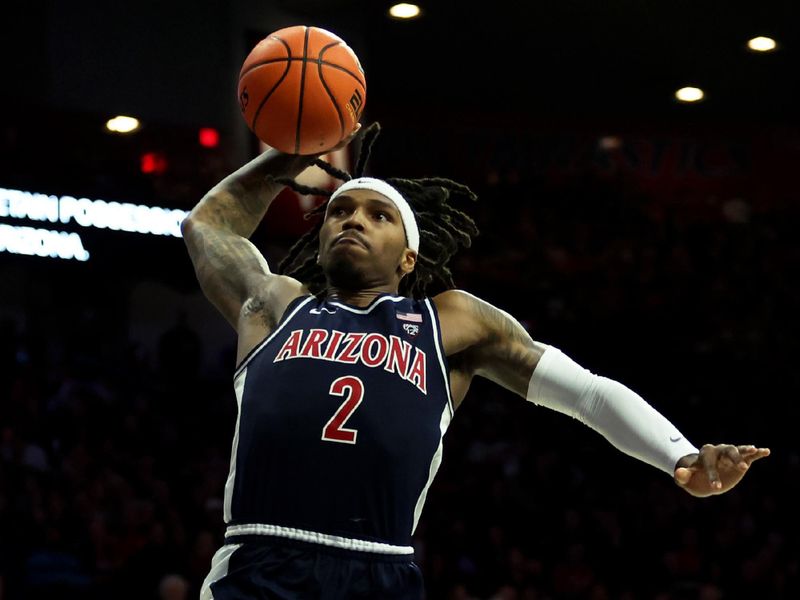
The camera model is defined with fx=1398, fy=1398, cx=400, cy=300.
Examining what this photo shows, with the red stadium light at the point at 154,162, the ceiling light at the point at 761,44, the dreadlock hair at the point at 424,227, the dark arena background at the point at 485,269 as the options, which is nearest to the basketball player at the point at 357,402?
the dreadlock hair at the point at 424,227

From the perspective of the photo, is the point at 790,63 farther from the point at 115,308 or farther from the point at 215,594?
the point at 215,594

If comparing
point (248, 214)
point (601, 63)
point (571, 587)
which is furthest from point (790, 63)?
point (248, 214)

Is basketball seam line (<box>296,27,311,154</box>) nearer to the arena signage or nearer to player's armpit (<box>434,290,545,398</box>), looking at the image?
player's armpit (<box>434,290,545,398</box>)

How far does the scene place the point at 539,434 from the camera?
11469 mm

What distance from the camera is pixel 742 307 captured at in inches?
489

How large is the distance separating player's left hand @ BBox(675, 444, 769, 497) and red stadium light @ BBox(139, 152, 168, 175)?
23.7 feet

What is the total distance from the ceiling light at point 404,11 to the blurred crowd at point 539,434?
7.04 feet

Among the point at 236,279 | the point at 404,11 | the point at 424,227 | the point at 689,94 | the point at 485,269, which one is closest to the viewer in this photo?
the point at 236,279

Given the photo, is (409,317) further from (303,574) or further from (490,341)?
(303,574)

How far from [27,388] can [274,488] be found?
7.13 m

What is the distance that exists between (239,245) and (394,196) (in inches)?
18.0

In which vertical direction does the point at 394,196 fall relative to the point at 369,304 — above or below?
above

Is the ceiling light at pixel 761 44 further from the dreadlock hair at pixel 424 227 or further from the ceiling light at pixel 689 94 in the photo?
the dreadlock hair at pixel 424 227

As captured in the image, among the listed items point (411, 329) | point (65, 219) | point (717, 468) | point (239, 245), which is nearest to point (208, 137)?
point (65, 219)
